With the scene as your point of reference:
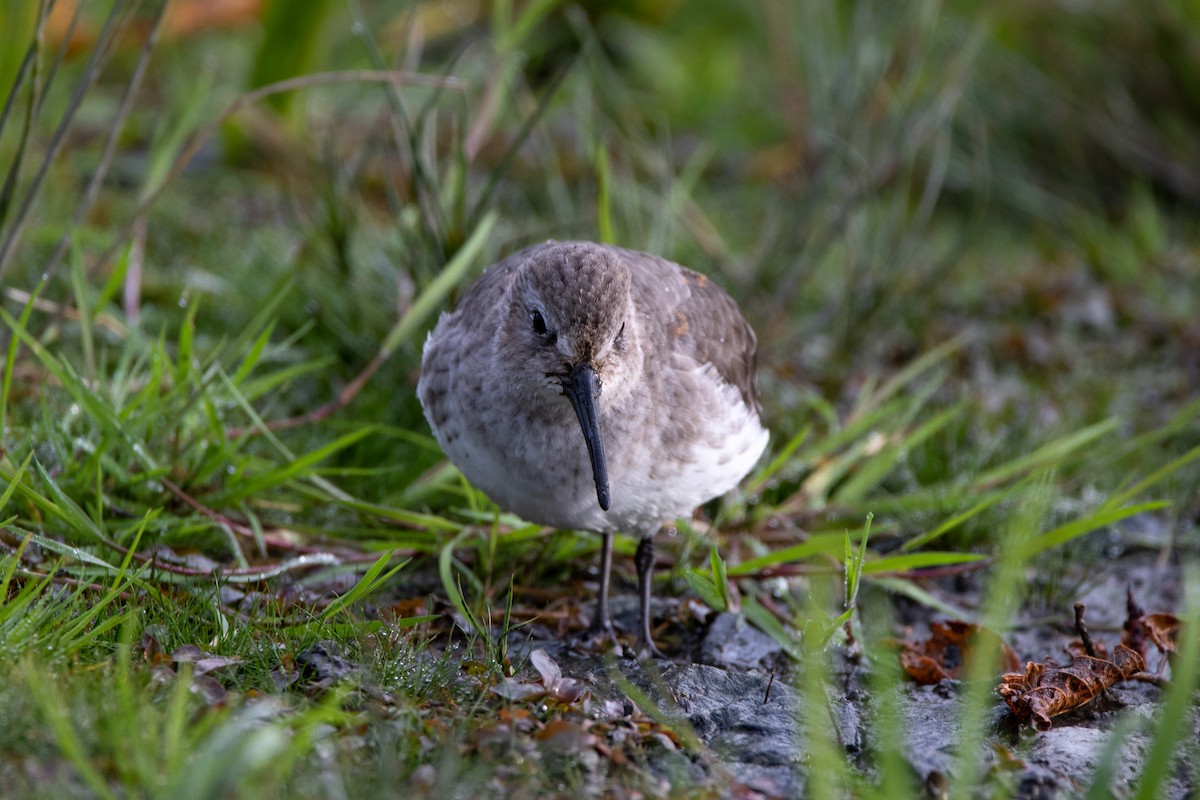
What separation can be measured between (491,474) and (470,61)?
15.4 ft

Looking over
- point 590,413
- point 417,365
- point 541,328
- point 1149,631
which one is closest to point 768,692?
point 590,413

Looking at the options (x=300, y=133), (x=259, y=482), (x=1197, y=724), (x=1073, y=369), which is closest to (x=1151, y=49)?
(x=1073, y=369)

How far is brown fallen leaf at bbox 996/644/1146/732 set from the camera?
3.31m

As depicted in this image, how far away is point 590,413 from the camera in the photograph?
335 centimetres

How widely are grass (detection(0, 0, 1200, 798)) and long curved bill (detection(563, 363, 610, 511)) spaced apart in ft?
1.69

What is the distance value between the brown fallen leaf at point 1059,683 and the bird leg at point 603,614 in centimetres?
118

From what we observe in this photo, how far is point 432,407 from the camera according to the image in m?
3.79

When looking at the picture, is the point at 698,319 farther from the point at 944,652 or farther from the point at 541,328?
the point at 944,652

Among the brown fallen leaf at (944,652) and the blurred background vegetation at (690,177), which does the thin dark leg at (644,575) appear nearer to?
the brown fallen leaf at (944,652)

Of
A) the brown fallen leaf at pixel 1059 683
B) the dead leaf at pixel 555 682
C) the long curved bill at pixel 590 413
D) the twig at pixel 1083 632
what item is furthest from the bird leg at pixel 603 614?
the twig at pixel 1083 632

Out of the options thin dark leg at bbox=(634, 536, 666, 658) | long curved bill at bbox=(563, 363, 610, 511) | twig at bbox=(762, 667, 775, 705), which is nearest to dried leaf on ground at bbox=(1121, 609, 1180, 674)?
twig at bbox=(762, 667, 775, 705)

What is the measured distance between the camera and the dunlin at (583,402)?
3418 millimetres

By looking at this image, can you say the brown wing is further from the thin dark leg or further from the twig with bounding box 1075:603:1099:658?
the twig with bounding box 1075:603:1099:658

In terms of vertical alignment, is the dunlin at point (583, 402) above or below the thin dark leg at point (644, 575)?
above
